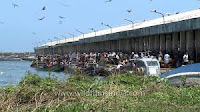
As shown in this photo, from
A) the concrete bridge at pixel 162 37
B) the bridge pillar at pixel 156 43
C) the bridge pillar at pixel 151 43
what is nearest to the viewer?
the concrete bridge at pixel 162 37

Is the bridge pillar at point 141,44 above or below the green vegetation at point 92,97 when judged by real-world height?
above

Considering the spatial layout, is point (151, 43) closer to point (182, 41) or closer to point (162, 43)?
point (162, 43)

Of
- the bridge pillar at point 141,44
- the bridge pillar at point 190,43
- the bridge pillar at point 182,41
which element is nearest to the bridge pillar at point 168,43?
the bridge pillar at point 182,41

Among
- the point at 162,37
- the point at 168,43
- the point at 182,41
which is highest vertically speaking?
the point at 162,37

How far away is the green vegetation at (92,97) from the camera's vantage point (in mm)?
11750

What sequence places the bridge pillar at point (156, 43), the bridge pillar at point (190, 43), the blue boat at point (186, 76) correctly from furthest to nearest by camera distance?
the bridge pillar at point (156, 43), the bridge pillar at point (190, 43), the blue boat at point (186, 76)

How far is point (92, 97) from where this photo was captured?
42.1 ft

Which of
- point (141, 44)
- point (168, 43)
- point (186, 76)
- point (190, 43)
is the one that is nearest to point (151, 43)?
point (141, 44)

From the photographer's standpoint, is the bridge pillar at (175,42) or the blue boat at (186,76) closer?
the blue boat at (186,76)

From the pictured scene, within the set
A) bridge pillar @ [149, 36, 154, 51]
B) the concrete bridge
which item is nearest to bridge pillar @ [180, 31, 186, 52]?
the concrete bridge

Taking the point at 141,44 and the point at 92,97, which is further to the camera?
the point at 141,44

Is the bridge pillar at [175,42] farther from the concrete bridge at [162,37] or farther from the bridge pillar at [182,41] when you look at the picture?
the bridge pillar at [182,41]

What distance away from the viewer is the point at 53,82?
13992 millimetres

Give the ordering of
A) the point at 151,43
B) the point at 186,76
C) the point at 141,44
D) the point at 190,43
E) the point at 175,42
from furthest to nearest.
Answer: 1. the point at 141,44
2. the point at 151,43
3. the point at 175,42
4. the point at 190,43
5. the point at 186,76
